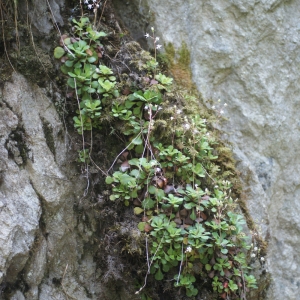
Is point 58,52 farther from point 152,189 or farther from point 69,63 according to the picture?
point 152,189

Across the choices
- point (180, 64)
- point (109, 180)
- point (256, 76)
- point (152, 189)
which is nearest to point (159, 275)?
point (152, 189)

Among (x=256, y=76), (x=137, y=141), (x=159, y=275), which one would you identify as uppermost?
(x=256, y=76)

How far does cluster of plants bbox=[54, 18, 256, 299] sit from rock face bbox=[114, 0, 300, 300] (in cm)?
48

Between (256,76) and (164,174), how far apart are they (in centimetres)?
121

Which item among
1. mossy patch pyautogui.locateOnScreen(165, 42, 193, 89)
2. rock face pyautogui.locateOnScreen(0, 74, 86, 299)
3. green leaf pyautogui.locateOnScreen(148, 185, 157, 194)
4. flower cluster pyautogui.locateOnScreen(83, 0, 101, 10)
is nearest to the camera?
rock face pyautogui.locateOnScreen(0, 74, 86, 299)

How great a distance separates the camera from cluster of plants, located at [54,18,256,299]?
93.9 inches

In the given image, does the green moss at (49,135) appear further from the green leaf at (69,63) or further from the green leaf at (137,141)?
the green leaf at (137,141)

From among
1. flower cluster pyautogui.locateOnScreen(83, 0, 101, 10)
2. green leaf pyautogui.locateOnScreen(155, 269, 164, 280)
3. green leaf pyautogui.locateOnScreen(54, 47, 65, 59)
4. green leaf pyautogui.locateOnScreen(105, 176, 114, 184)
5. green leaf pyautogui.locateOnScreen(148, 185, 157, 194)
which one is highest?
flower cluster pyautogui.locateOnScreen(83, 0, 101, 10)

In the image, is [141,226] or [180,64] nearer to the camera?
[141,226]

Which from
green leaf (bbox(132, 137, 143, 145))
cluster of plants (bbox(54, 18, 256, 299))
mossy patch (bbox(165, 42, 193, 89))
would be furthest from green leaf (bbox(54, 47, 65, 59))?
mossy patch (bbox(165, 42, 193, 89))

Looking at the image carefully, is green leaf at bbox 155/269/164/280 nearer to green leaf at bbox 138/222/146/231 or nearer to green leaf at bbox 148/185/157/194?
green leaf at bbox 138/222/146/231

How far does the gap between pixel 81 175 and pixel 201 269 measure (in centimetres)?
95

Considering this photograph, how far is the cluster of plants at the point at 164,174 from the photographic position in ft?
7.82

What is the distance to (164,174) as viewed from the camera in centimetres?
250
